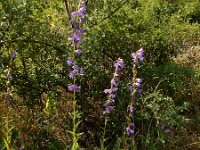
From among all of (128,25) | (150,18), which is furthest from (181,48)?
(128,25)

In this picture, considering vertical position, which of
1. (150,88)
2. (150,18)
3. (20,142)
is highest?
(150,18)

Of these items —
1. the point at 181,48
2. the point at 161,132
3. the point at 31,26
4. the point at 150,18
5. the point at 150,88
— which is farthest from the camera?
the point at 181,48

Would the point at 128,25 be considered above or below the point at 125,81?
above

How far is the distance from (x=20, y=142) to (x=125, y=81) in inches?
42.7

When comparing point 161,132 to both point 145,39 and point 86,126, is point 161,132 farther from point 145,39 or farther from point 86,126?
point 145,39

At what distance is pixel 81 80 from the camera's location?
401 cm

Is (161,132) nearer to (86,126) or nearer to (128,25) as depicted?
(86,126)

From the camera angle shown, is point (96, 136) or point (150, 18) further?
point (150, 18)

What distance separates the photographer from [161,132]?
3674mm

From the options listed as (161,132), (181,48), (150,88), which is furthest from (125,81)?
(181,48)

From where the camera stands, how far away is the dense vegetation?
12.6 ft

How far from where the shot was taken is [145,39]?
452cm

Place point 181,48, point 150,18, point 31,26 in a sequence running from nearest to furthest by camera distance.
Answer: point 31,26
point 150,18
point 181,48

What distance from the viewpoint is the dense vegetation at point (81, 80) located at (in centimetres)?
385
